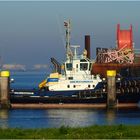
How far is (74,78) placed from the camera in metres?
69.5

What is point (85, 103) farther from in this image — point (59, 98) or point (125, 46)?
point (125, 46)

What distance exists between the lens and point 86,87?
6944 cm

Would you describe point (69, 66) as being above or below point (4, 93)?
above

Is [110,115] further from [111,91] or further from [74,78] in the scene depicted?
[74,78]

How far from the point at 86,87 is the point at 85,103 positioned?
2011mm

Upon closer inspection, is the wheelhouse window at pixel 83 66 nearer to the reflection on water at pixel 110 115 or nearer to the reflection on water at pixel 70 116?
the reflection on water at pixel 70 116

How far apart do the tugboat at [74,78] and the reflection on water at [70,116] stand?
3320 mm

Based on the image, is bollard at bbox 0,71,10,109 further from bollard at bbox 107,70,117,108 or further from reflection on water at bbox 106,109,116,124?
reflection on water at bbox 106,109,116,124

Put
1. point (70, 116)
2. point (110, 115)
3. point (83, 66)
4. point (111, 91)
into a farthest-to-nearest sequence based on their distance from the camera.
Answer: point (83, 66), point (111, 91), point (110, 115), point (70, 116)

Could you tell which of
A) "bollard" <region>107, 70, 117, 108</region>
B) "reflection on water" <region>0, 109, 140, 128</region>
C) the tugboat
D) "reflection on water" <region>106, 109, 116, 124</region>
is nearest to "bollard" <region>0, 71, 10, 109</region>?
"reflection on water" <region>0, 109, 140, 128</region>

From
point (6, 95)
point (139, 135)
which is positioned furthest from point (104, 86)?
point (139, 135)

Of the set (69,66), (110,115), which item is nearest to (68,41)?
(69,66)

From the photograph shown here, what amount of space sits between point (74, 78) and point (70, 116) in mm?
11222

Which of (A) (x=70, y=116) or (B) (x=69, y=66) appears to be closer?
(A) (x=70, y=116)
